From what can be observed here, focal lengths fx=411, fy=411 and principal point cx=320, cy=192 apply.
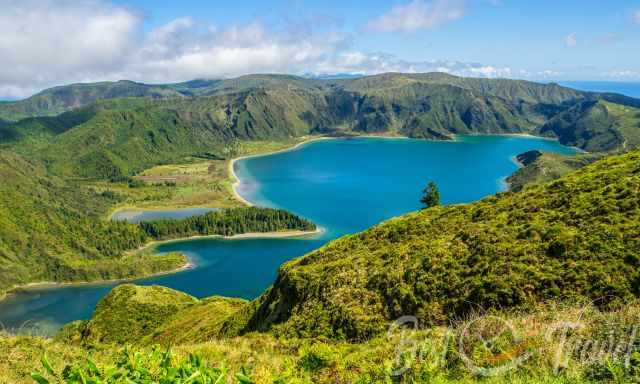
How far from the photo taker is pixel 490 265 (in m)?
24.7

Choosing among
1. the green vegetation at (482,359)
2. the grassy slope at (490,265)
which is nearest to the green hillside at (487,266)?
the grassy slope at (490,265)

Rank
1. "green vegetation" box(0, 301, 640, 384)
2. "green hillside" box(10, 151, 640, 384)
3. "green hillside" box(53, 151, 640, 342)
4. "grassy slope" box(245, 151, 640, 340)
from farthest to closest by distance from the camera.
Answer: "grassy slope" box(245, 151, 640, 340), "green hillside" box(53, 151, 640, 342), "green hillside" box(10, 151, 640, 384), "green vegetation" box(0, 301, 640, 384)

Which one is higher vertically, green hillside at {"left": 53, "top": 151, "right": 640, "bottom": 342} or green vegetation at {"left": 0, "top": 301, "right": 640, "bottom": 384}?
green vegetation at {"left": 0, "top": 301, "right": 640, "bottom": 384}

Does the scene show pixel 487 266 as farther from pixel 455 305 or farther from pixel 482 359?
pixel 482 359

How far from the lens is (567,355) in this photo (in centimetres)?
1007

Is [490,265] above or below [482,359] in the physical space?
below

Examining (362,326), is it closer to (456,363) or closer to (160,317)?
(456,363)

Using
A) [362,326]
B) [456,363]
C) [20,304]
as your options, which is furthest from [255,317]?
[20,304]

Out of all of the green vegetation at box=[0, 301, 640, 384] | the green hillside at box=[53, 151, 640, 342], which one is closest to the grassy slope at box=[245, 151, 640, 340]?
the green hillside at box=[53, 151, 640, 342]

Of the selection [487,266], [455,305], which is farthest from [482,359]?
[487,266]

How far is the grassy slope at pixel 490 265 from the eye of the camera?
71.2 feet

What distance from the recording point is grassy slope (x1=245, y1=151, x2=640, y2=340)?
2170 centimetres

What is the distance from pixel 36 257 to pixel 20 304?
4613cm

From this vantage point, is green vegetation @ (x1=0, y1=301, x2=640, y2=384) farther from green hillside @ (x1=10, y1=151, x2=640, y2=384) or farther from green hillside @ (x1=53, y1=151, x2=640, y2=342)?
green hillside @ (x1=53, y1=151, x2=640, y2=342)
